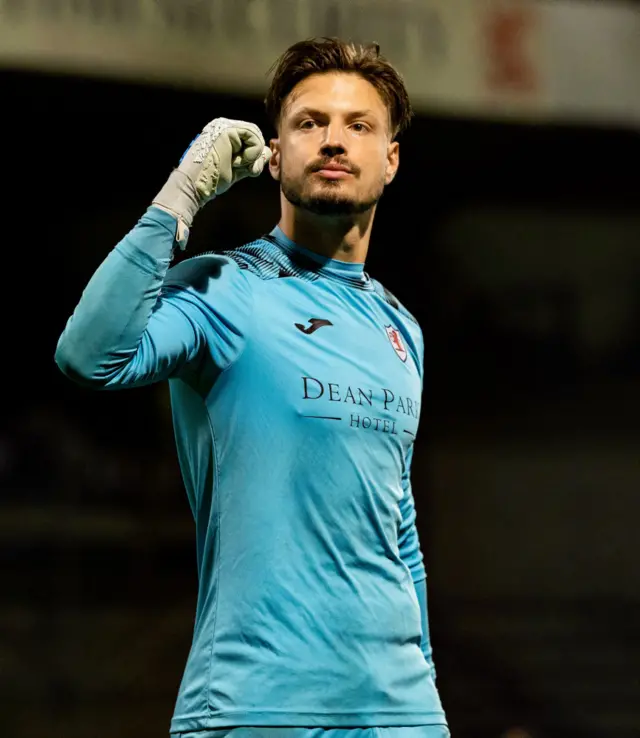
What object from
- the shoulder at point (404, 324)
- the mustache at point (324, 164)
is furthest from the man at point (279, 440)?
the shoulder at point (404, 324)

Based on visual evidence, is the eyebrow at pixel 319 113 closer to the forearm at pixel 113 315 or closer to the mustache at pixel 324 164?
the mustache at pixel 324 164

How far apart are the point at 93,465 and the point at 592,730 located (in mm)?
1890

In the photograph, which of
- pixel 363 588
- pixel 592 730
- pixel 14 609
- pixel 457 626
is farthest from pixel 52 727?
pixel 363 588

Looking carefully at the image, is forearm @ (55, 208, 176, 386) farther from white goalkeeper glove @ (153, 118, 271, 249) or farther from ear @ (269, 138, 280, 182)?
ear @ (269, 138, 280, 182)

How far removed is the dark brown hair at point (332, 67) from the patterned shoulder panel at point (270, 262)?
0.70 ft

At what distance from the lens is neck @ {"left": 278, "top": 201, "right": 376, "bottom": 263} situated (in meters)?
1.65

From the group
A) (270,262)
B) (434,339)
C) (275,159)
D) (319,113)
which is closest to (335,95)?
(319,113)

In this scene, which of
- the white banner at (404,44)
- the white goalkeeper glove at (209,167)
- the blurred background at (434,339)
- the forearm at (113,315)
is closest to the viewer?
the forearm at (113,315)

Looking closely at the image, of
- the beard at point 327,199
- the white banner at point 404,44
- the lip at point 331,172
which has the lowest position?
the beard at point 327,199

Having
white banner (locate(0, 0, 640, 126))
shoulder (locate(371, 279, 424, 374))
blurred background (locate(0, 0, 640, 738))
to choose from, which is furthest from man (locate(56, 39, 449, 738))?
blurred background (locate(0, 0, 640, 738))

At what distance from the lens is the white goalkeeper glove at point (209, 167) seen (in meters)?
1.40

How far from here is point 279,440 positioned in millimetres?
1451

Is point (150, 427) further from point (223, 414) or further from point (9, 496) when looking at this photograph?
point (223, 414)

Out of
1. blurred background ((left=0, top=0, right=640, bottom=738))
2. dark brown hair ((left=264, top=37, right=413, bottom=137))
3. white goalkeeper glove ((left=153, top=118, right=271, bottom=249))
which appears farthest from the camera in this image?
blurred background ((left=0, top=0, right=640, bottom=738))
